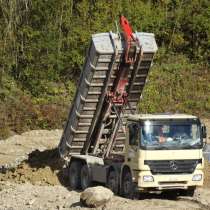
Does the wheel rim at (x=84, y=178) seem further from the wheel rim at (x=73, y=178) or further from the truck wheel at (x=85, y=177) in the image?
the wheel rim at (x=73, y=178)

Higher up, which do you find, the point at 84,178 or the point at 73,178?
the point at 84,178

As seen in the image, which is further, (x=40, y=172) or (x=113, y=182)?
(x=40, y=172)

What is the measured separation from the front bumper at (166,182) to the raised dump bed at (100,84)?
129 inches

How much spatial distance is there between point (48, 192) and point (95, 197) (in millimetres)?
3198

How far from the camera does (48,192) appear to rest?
19.0 meters

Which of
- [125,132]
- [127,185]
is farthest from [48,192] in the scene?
[125,132]

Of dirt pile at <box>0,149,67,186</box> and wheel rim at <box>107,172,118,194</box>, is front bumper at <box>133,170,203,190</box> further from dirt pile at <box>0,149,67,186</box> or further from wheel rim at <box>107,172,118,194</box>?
dirt pile at <box>0,149,67,186</box>

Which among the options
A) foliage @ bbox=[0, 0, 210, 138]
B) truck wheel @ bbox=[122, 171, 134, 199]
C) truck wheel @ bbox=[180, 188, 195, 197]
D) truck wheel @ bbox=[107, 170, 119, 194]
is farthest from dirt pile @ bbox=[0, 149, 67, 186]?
foliage @ bbox=[0, 0, 210, 138]

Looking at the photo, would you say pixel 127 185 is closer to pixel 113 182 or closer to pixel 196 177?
pixel 113 182

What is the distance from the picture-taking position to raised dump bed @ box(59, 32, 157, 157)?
19.0m

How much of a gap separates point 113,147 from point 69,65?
17841 millimetres

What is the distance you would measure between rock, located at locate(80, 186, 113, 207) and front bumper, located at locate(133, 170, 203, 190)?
41.6 inches

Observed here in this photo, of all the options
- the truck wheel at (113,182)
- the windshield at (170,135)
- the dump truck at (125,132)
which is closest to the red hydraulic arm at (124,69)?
the dump truck at (125,132)

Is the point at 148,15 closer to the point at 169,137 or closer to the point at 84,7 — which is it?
the point at 84,7
